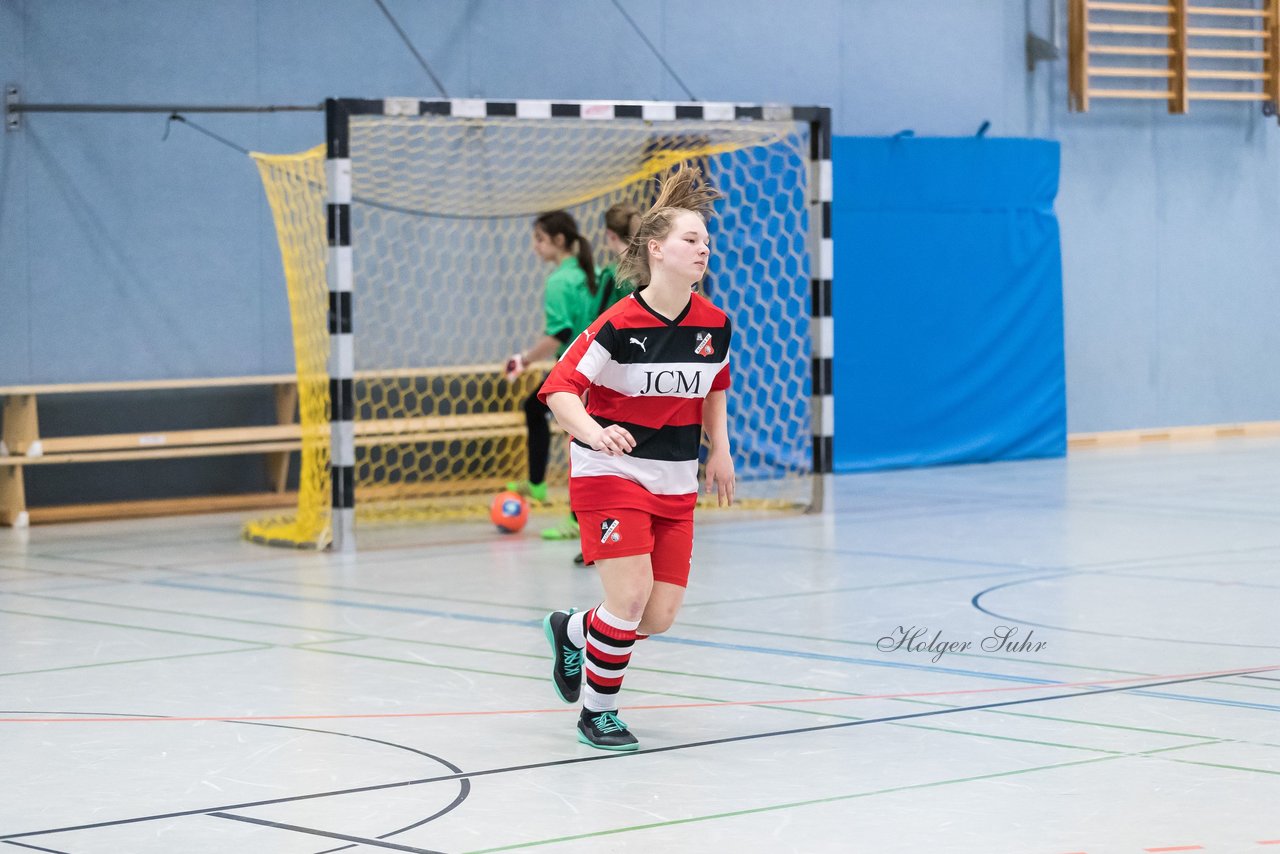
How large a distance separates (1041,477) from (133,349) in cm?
693

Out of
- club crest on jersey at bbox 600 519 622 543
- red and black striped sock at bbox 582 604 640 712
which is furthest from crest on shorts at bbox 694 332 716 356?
red and black striped sock at bbox 582 604 640 712

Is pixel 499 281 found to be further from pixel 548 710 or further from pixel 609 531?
pixel 609 531

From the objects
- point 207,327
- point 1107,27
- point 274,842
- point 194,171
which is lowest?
point 274,842

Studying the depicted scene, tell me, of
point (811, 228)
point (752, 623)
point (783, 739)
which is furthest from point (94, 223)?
point (783, 739)

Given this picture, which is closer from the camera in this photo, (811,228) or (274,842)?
(274,842)

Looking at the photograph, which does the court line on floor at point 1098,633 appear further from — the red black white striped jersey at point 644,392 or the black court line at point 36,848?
the black court line at point 36,848

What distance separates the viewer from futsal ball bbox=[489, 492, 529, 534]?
1080 centimetres

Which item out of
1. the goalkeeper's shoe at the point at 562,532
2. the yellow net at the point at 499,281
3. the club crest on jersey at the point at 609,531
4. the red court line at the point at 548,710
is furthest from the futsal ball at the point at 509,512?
the club crest on jersey at the point at 609,531

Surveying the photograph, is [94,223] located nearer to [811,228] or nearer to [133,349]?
[133,349]

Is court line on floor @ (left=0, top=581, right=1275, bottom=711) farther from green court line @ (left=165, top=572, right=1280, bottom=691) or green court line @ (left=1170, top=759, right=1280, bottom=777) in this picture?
green court line @ (left=1170, top=759, right=1280, bottom=777)

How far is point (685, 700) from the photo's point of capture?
5777mm

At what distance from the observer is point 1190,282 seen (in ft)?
59.2

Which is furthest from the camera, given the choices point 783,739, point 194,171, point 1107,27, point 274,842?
point 1107,27

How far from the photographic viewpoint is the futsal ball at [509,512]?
425 inches
